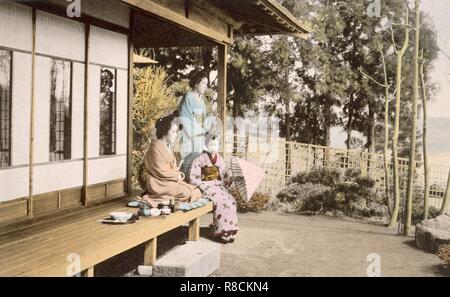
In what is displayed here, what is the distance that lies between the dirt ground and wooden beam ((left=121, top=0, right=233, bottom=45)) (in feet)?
10.9

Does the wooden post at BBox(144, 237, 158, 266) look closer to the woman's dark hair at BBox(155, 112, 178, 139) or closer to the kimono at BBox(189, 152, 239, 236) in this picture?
the woman's dark hair at BBox(155, 112, 178, 139)

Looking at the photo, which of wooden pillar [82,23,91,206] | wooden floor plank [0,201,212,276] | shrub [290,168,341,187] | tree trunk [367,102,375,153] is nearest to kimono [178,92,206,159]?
wooden pillar [82,23,91,206]

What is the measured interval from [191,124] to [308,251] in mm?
2825

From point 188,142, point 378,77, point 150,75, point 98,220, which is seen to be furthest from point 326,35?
point 98,220

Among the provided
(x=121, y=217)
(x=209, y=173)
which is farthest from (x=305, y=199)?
(x=121, y=217)

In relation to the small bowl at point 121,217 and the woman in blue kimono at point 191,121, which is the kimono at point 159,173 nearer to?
the small bowl at point 121,217

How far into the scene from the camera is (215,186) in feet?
26.3

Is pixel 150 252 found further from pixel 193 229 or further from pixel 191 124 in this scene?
pixel 191 124

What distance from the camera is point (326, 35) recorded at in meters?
18.2

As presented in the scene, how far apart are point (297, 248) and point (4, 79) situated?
5007 millimetres

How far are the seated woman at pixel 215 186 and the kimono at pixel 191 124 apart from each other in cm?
19

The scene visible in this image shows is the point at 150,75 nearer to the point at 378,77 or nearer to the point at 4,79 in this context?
the point at 4,79

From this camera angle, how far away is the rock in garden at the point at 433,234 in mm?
7789

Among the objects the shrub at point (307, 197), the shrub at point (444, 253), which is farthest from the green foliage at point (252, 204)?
the shrub at point (444, 253)
